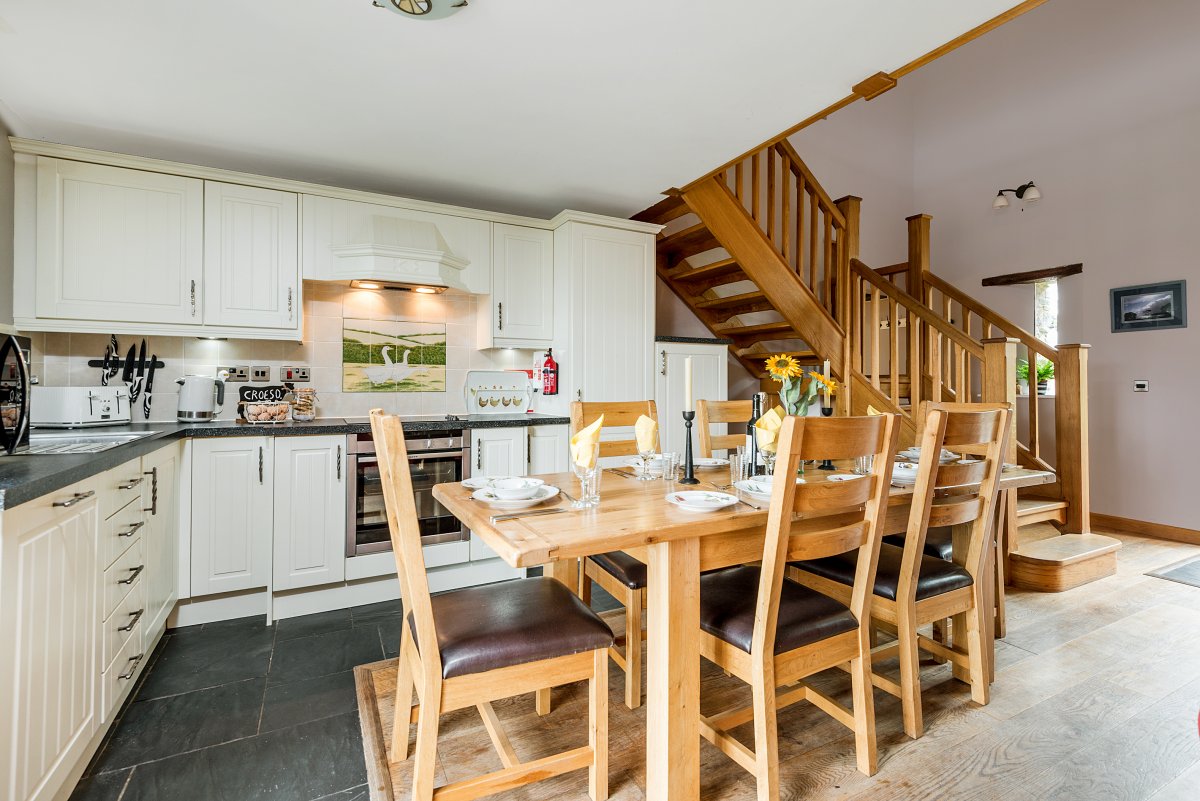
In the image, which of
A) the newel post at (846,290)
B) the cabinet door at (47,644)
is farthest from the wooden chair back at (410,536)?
the newel post at (846,290)

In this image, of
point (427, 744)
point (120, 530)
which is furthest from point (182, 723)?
point (427, 744)

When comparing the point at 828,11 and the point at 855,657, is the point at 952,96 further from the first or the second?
the point at 855,657

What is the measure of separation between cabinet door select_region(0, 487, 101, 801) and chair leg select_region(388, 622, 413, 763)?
0.79 meters

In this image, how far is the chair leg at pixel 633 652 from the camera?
6.31 feet

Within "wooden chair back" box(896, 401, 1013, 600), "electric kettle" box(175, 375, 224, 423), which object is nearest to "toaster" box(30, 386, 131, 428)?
"electric kettle" box(175, 375, 224, 423)

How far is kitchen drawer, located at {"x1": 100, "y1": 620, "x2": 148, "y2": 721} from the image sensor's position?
1728 mm

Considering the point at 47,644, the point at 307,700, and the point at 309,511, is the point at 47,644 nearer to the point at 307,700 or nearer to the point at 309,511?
the point at 307,700

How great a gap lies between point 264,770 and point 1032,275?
630cm

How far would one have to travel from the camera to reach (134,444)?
6.43 feet

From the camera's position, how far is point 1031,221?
16.5 ft

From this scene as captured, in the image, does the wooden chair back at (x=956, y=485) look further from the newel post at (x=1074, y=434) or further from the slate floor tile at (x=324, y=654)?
the newel post at (x=1074, y=434)

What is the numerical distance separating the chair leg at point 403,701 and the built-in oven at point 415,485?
1286 mm

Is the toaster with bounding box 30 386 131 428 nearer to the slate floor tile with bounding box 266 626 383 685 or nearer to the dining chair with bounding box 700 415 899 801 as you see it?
the slate floor tile with bounding box 266 626 383 685

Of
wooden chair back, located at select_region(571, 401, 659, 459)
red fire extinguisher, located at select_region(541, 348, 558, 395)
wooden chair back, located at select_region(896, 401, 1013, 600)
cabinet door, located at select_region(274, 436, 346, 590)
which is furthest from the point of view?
red fire extinguisher, located at select_region(541, 348, 558, 395)
